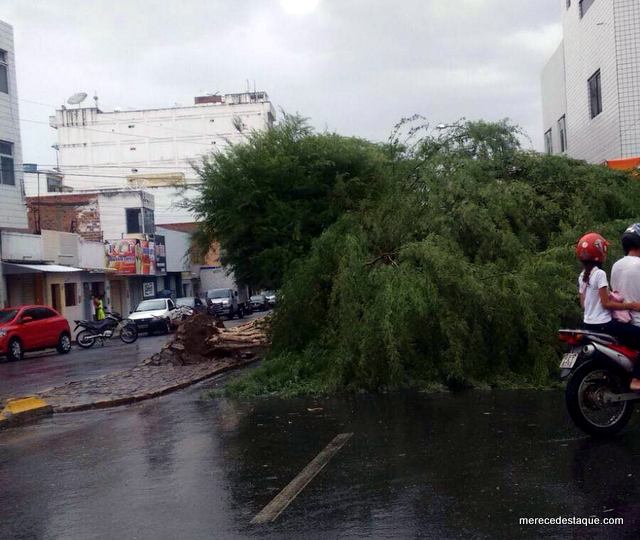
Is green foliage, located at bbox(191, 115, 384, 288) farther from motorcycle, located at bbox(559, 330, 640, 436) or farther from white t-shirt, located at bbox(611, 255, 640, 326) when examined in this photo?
motorcycle, located at bbox(559, 330, 640, 436)

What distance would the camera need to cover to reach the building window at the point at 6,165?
3394cm

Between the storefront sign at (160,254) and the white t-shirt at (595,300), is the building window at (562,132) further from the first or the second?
the storefront sign at (160,254)

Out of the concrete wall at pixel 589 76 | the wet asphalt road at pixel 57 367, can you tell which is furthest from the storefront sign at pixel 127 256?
the concrete wall at pixel 589 76

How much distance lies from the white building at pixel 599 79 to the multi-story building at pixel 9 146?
22337mm

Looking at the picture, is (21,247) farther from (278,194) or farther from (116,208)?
(278,194)

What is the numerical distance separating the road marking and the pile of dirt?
10018 millimetres

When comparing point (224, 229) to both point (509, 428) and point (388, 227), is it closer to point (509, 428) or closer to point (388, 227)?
point (388, 227)

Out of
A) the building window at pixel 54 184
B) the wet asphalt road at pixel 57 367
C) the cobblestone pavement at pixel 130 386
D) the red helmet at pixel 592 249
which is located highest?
the building window at pixel 54 184

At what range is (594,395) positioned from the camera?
24.3 ft

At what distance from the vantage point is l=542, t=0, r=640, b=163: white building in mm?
20453

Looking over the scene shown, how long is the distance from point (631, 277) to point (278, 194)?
9.99m

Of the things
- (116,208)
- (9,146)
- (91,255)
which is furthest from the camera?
(116,208)

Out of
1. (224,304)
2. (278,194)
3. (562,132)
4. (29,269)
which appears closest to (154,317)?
(29,269)

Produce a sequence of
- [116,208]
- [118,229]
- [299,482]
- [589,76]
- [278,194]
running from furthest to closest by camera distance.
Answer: [118,229]
[116,208]
[589,76]
[278,194]
[299,482]
